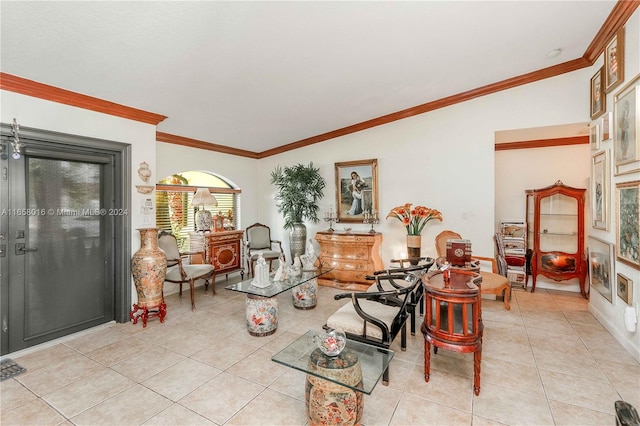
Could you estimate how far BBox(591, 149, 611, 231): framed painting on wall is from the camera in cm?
332

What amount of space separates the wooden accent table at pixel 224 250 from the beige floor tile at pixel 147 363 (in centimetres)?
225

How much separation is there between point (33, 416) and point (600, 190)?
19.3 feet

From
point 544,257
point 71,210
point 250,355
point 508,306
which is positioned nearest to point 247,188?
point 71,210

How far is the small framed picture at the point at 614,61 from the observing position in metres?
2.96

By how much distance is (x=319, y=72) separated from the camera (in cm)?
339

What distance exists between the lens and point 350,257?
520 cm

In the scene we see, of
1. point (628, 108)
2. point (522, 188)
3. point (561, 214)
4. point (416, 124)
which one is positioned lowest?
point (561, 214)

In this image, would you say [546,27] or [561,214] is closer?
[546,27]

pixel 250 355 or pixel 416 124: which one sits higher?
pixel 416 124

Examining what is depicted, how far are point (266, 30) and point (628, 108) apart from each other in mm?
3511

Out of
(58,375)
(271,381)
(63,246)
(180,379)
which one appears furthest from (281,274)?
(63,246)

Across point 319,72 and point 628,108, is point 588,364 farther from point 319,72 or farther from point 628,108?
point 319,72

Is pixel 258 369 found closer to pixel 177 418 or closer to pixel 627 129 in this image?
pixel 177 418

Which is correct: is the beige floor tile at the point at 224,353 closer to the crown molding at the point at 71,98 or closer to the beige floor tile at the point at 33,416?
the beige floor tile at the point at 33,416
